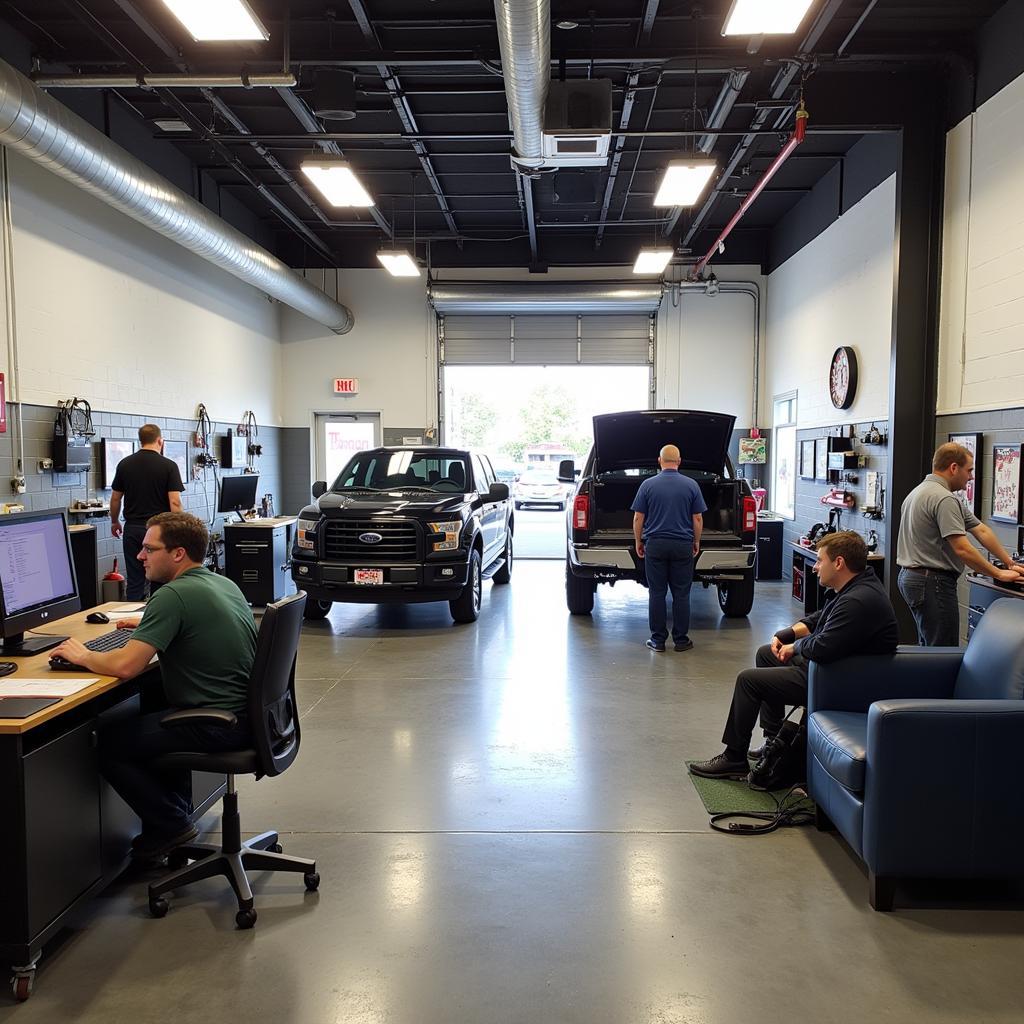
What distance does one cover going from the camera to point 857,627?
358 centimetres

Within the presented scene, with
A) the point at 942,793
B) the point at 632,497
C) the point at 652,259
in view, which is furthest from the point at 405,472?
the point at 942,793

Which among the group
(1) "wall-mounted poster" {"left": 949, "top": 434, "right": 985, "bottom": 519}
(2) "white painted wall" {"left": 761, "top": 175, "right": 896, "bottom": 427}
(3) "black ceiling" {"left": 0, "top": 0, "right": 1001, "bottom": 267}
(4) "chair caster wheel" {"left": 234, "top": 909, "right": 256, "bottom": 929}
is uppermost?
(3) "black ceiling" {"left": 0, "top": 0, "right": 1001, "bottom": 267}

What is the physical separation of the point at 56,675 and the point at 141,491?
4322mm

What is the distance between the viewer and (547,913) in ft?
9.64

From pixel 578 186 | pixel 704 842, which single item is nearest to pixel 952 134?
pixel 578 186

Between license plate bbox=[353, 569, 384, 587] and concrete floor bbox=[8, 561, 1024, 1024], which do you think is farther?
license plate bbox=[353, 569, 384, 587]

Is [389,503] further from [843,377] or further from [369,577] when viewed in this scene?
[843,377]

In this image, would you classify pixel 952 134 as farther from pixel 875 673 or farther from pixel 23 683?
pixel 23 683

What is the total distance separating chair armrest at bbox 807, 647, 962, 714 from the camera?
3.63 meters

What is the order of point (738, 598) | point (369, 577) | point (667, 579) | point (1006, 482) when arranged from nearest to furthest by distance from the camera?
point (1006, 482), point (667, 579), point (369, 577), point (738, 598)

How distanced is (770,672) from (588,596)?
4.38 metres

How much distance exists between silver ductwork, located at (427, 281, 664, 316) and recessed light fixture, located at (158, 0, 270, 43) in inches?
305

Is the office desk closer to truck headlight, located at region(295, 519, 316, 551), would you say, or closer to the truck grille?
the truck grille

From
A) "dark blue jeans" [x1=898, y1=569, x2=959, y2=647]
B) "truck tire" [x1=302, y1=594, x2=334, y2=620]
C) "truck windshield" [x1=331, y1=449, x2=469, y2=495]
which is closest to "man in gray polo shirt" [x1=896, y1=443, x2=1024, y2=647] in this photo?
"dark blue jeans" [x1=898, y1=569, x2=959, y2=647]
